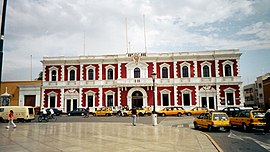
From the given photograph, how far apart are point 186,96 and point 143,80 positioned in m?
7.77

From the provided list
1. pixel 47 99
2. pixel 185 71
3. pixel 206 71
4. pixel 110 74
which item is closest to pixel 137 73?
pixel 110 74

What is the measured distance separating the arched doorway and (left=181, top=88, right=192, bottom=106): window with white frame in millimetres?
7080

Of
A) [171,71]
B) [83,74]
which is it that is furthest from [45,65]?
[171,71]

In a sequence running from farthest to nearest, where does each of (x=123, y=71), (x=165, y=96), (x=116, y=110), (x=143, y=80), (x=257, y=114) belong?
(x=123, y=71) → (x=165, y=96) → (x=143, y=80) → (x=116, y=110) → (x=257, y=114)

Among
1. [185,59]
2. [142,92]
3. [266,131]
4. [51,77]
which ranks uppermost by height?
[185,59]

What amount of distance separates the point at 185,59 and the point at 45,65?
82.1ft

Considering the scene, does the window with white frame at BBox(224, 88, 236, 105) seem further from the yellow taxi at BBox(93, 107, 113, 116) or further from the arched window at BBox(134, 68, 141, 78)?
the yellow taxi at BBox(93, 107, 113, 116)

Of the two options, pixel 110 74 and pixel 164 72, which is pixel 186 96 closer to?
pixel 164 72

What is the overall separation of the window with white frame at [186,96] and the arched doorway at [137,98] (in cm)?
708

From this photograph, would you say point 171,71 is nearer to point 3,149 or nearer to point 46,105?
point 46,105

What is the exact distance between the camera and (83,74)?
41188mm

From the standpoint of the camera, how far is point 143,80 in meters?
38.2

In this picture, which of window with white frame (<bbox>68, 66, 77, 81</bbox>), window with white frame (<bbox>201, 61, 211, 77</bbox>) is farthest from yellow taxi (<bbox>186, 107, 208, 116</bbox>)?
window with white frame (<bbox>68, 66, 77, 81</bbox>)

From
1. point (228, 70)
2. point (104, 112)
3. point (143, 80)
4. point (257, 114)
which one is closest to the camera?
point (257, 114)
